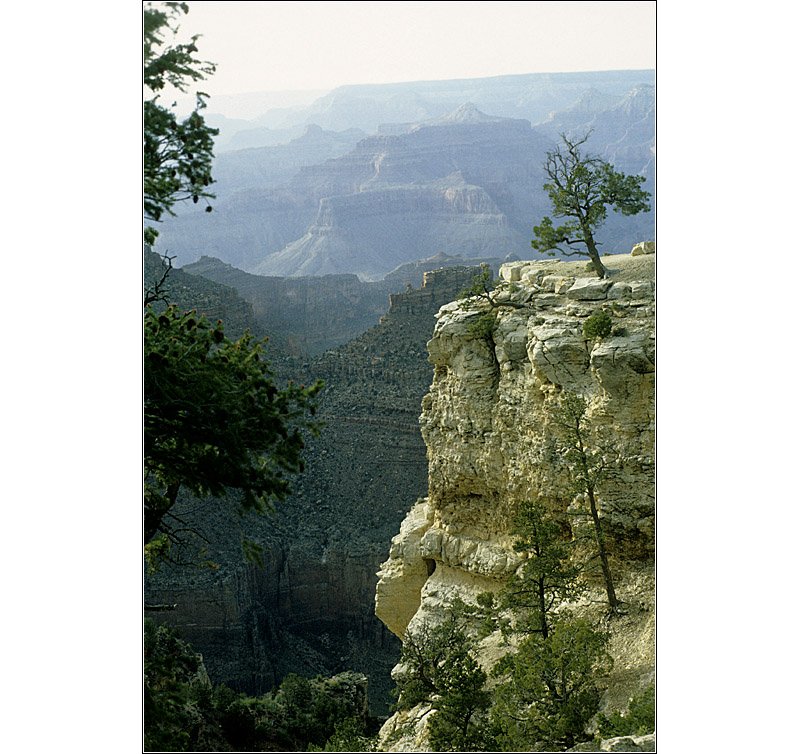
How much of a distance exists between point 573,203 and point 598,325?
92 centimetres

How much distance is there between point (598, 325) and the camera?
6531mm

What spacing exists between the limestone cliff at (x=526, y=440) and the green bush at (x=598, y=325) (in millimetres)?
49

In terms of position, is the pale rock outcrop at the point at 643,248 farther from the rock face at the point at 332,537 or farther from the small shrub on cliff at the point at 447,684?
the small shrub on cliff at the point at 447,684

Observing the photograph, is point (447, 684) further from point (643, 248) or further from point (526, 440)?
point (643, 248)

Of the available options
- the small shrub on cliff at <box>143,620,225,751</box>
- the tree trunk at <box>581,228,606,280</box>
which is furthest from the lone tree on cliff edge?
the small shrub on cliff at <box>143,620,225,751</box>

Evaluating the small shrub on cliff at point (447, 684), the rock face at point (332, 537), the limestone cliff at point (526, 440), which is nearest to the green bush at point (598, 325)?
the limestone cliff at point (526, 440)

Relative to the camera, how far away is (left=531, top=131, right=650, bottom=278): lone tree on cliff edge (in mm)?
6641

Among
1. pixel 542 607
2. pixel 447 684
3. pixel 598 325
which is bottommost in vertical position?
pixel 447 684

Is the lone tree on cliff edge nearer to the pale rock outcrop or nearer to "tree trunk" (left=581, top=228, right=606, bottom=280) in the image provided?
"tree trunk" (left=581, top=228, right=606, bottom=280)

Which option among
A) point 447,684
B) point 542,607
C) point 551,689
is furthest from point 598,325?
point 447,684
